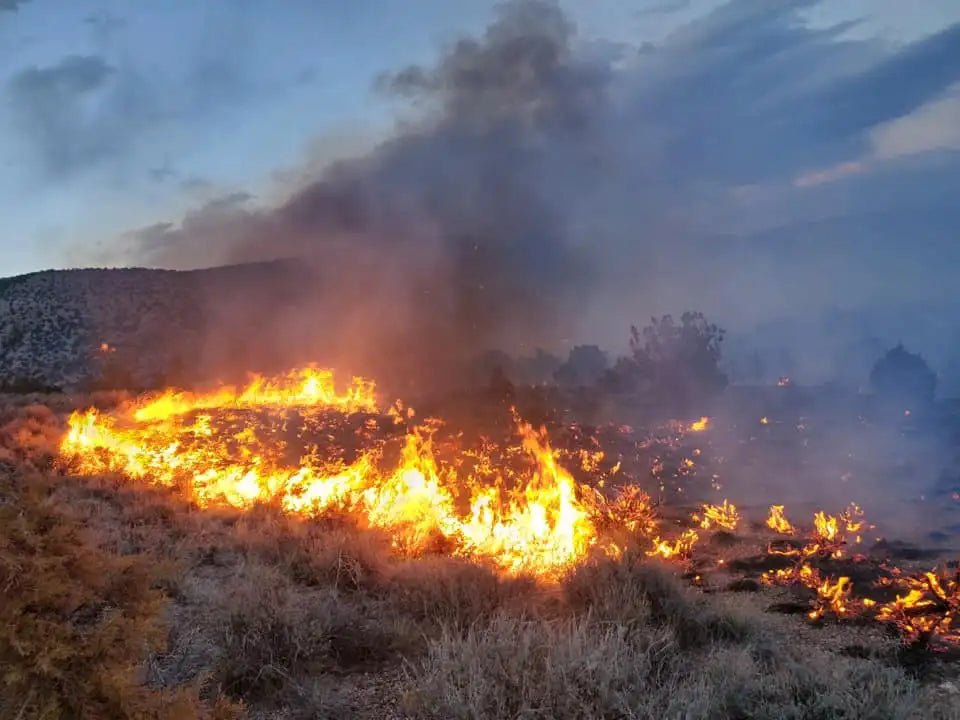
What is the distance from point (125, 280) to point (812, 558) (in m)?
65.0

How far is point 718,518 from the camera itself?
13109 mm

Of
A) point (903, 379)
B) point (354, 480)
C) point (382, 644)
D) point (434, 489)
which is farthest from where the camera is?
point (903, 379)

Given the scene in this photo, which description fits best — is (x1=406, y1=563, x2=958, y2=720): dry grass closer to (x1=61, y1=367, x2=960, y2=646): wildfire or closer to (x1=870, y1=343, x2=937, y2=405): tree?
A: (x1=61, y1=367, x2=960, y2=646): wildfire

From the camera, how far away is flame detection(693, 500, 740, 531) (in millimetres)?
12559

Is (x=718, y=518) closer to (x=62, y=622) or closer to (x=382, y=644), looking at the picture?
(x=382, y=644)

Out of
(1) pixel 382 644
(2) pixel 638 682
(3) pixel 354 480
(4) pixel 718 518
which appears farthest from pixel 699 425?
(2) pixel 638 682

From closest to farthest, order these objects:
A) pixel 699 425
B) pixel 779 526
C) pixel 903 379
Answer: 1. pixel 779 526
2. pixel 699 425
3. pixel 903 379

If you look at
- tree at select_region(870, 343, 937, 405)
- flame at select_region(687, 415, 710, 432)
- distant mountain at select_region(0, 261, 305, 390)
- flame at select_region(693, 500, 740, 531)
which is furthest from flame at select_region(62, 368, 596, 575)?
tree at select_region(870, 343, 937, 405)

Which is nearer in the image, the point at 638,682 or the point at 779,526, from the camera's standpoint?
the point at 638,682

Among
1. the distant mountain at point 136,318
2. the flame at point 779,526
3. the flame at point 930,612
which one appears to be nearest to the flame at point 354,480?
the flame at point 930,612

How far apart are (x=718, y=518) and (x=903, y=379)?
42.2 metres

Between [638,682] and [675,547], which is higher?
[638,682]

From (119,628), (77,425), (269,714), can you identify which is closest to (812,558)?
(269,714)

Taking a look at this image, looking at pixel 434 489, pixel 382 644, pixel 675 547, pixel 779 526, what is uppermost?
pixel 434 489
